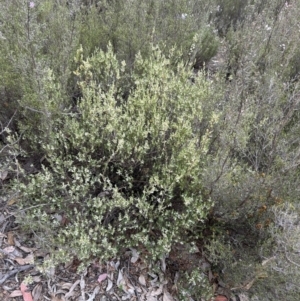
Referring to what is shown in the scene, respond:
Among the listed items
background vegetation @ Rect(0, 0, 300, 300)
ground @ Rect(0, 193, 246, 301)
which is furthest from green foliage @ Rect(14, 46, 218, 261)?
ground @ Rect(0, 193, 246, 301)

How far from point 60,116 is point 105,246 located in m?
0.98

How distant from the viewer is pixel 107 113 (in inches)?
86.0

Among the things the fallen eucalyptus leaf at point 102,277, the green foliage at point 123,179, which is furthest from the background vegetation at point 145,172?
the fallen eucalyptus leaf at point 102,277

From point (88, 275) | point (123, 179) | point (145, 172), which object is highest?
point (145, 172)

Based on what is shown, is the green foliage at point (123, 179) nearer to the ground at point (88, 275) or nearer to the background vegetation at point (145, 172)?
the background vegetation at point (145, 172)

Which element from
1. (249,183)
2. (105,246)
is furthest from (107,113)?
(249,183)

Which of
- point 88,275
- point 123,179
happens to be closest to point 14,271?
point 88,275

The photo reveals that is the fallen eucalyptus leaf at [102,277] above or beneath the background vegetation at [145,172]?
beneath

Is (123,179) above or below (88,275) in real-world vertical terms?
above

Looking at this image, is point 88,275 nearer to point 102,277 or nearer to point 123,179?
point 102,277

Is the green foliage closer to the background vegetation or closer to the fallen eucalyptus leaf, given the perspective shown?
the background vegetation

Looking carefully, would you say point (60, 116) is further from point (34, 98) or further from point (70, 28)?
point (70, 28)

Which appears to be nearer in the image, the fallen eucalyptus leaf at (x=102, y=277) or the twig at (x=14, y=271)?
the twig at (x=14, y=271)

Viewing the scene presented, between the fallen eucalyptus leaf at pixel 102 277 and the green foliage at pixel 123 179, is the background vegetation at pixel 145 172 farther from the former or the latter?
the fallen eucalyptus leaf at pixel 102 277
